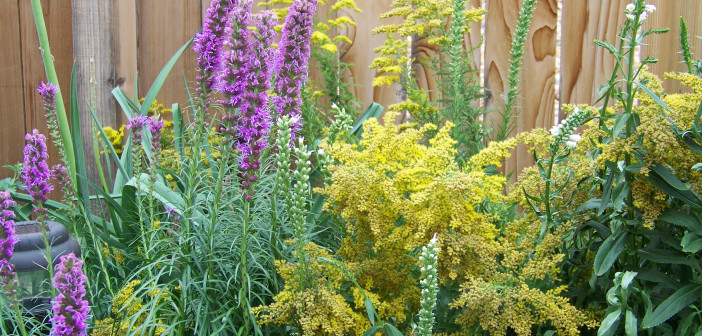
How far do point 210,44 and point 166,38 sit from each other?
2.06m

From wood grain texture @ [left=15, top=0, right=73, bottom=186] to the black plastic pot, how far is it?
1694 millimetres

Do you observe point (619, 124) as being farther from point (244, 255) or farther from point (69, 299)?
point (69, 299)

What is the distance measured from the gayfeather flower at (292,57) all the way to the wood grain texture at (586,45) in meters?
1.80

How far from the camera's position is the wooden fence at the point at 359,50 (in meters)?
3.50

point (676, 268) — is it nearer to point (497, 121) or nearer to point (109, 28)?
point (497, 121)

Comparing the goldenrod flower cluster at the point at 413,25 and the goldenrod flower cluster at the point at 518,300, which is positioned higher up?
the goldenrod flower cluster at the point at 413,25

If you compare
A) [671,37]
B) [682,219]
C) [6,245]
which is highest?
[671,37]

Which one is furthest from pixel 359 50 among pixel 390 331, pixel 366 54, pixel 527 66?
pixel 390 331

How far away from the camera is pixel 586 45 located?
3521 mm

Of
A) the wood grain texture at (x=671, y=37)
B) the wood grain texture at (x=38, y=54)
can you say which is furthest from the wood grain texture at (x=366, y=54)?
the wood grain texture at (x=38, y=54)

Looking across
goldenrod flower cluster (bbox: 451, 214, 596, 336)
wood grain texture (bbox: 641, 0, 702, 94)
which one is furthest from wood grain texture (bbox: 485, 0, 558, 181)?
goldenrod flower cluster (bbox: 451, 214, 596, 336)

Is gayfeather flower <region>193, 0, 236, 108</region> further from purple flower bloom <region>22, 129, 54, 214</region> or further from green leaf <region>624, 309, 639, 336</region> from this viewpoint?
green leaf <region>624, 309, 639, 336</region>

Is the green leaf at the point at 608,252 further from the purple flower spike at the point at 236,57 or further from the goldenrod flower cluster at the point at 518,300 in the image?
the purple flower spike at the point at 236,57

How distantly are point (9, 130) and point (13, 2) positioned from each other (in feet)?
2.42
